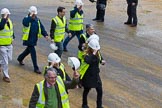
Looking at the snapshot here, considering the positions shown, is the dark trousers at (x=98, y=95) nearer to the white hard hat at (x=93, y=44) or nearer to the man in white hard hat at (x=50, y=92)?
the white hard hat at (x=93, y=44)

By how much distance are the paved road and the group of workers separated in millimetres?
513

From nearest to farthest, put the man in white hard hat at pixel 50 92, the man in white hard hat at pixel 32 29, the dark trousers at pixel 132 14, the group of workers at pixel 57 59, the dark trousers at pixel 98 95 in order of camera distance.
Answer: the man in white hard hat at pixel 50 92 → the group of workers at pixel 57 59 → the dark trousers at pixel 98 95 → the man in white hard hat at pixel 32 29 → the dark trousers at pixel 132 14

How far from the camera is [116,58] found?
1391cm

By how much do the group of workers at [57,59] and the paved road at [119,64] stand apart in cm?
51

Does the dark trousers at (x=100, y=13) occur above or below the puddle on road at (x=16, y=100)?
above

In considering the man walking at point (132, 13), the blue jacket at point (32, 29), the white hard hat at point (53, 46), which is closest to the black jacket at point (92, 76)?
the blue jacket at point (32, 29)

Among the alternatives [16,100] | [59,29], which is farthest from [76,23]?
[16,100]

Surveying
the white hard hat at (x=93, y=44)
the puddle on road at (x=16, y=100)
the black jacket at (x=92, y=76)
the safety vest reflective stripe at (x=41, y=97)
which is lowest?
the puddle on road at (x=16, y=100)

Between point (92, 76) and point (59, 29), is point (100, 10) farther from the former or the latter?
point (92, 76)

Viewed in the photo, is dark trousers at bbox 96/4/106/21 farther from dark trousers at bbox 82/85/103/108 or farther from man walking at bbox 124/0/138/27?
dark trousers at bbox 82/85/103/108

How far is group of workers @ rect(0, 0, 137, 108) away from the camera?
6484 millimetres

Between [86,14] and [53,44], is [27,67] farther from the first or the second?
[86,14]

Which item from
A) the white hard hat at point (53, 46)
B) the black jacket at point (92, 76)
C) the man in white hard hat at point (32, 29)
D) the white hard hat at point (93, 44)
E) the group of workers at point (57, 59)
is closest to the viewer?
the group of workers at point (57, 59)

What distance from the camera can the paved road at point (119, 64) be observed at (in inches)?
403
